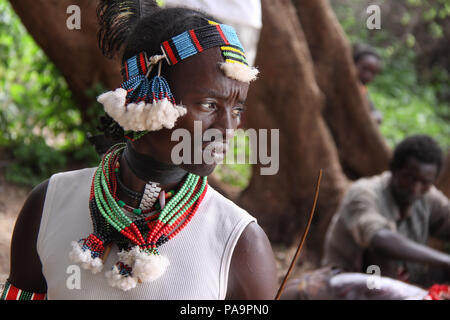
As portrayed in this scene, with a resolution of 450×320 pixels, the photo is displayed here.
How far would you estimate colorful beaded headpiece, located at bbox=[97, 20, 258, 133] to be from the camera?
4.45 ft

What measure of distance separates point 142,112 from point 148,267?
0.41 metres

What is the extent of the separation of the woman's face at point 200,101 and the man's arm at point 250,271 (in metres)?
0.24

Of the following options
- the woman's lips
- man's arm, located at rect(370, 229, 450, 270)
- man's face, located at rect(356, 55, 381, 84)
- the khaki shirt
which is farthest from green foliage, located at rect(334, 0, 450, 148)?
the woman's lips

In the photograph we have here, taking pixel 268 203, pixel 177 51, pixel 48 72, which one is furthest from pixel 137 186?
pixel 48 72

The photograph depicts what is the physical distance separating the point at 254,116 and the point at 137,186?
3170 mm

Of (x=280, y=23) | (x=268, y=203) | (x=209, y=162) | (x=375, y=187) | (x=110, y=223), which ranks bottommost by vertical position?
(x=268, y=203)

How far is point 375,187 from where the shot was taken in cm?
369

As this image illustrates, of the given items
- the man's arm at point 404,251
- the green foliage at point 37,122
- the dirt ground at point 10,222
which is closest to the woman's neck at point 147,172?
the dirt ground at point 10,222

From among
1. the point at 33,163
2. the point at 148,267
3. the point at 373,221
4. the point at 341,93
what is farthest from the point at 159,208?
the point at 341,93

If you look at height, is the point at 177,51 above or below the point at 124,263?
above

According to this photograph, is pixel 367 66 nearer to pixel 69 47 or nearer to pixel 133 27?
pixel 69 47

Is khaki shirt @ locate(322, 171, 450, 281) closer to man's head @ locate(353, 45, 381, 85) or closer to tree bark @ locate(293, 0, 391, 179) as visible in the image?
tree bark @ locate(293, 0, 391, 179)

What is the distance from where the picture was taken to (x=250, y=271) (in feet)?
4.62

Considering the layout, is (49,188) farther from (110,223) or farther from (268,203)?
(268,203)
